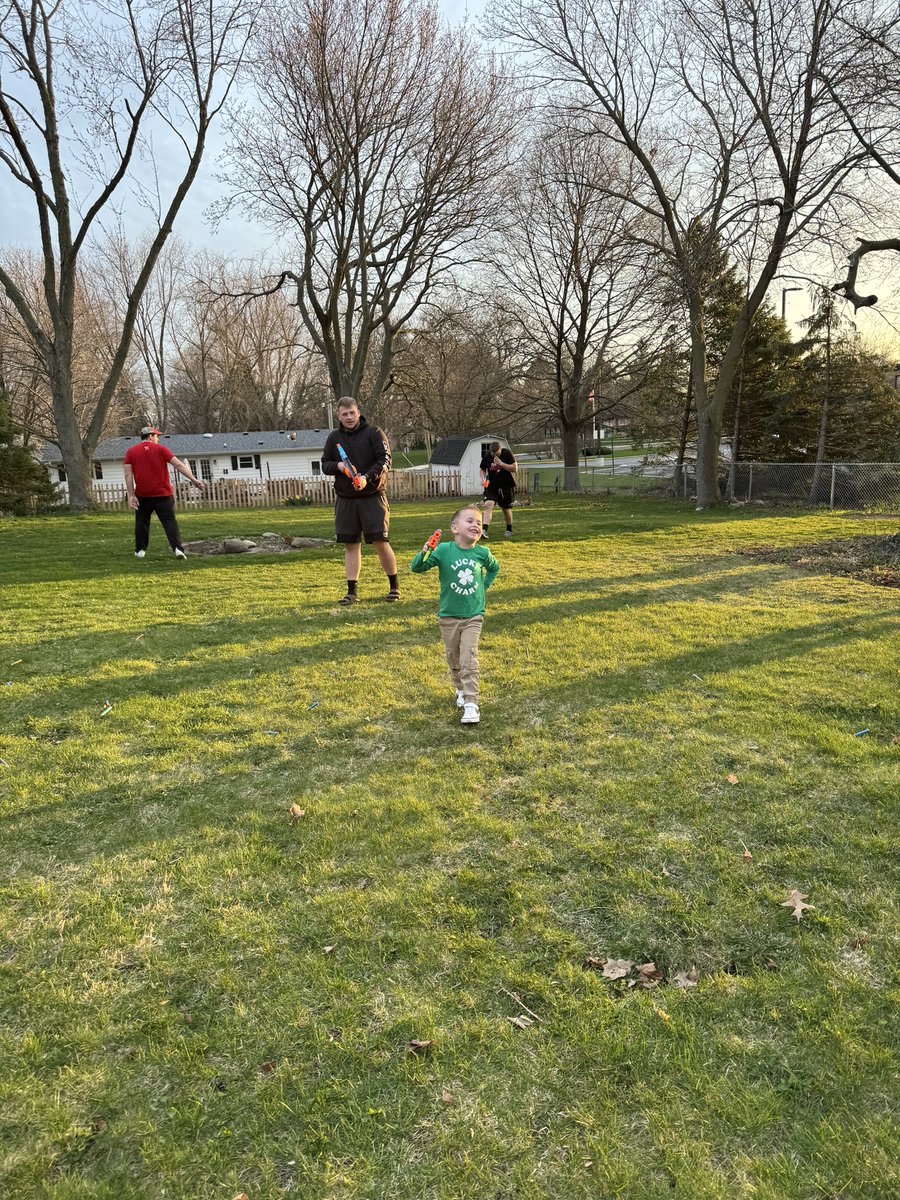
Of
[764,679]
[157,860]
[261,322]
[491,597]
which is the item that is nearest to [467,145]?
[491,597]

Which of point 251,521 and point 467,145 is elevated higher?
→ point 467,145

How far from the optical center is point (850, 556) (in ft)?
32.3

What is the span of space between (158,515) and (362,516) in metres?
4.27

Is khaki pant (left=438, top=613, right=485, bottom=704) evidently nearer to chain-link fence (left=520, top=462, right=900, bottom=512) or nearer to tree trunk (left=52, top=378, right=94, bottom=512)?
chain-link fence (left=520, top=462, right=900, bottom=512)

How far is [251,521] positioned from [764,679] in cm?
1329

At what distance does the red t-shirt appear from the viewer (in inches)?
349

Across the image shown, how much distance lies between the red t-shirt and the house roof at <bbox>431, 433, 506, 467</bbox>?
1907 centimetres

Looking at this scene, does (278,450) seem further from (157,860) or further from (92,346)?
(157,860)

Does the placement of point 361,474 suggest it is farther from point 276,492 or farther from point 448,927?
point 276,492

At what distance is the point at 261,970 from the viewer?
2.20 metres

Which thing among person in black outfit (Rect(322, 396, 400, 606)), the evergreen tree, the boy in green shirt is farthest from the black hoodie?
the evergreen tree

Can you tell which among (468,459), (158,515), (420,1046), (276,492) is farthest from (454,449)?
(420,1046)

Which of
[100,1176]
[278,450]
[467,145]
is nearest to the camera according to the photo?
[100,1176]

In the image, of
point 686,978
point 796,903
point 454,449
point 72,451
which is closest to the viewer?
point 686,978
